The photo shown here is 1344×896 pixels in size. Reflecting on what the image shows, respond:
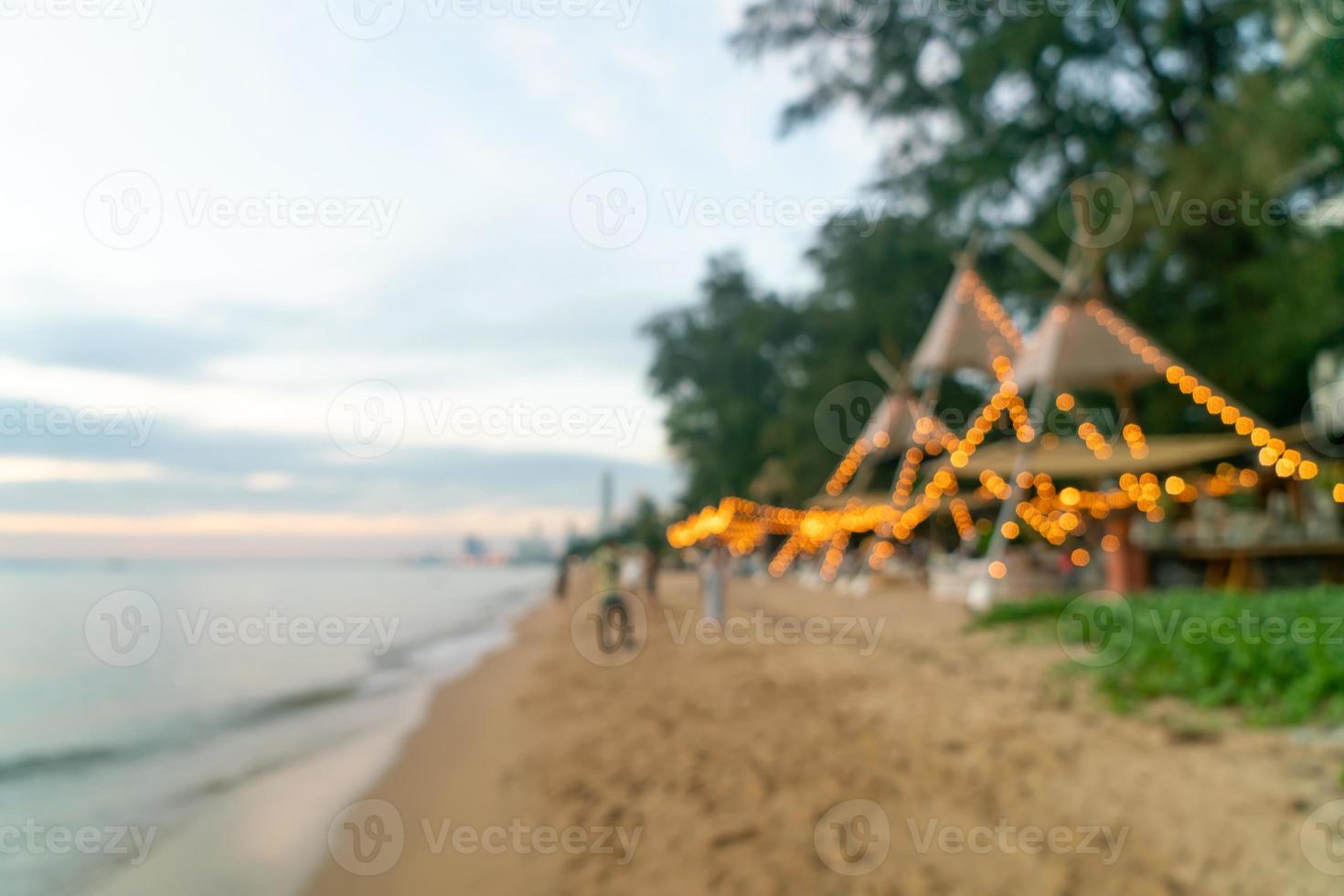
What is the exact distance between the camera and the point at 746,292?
38.2 m

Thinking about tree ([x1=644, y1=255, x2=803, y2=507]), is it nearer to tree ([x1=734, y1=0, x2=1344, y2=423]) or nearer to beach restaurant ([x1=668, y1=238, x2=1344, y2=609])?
tree ([x1=734, y1=0, x2=1344, y2=423])

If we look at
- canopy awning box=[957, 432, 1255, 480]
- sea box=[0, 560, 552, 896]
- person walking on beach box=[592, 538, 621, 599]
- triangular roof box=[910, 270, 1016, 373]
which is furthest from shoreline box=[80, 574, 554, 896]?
triangular roof box=[910, 270, 1016, 373]

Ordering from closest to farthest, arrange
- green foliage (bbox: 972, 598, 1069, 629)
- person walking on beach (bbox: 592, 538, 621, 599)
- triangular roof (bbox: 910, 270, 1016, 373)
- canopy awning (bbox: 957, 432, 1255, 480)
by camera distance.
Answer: green foliage (bbox: 972, 598, 1069, 629)
canopy awning (bbox: 957, 432, 1255, 480)
person walking on beach (bbox: 592, 538, 621, 599)
triangular roof (bbox: 910, 270, 1016, 373)

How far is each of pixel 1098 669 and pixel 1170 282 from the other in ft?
42.8

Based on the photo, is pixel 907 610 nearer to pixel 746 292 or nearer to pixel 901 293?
pixel 901 293

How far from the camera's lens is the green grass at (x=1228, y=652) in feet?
15.1

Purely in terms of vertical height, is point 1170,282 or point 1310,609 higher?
point 1170,282

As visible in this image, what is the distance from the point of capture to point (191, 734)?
10031 millimetres

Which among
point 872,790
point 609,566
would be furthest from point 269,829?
point 609,566

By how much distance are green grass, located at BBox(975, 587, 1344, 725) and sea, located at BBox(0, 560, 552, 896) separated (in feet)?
17.6

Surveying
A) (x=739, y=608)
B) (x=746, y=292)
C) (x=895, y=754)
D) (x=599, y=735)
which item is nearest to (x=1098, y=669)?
(x=895, y=754)

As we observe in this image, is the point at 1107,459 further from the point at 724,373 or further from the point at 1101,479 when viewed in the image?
the point at 724,373

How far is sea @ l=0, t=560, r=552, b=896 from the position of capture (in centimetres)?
543

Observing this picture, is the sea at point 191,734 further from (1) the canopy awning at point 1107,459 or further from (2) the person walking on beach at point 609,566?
(1) the canopy awning at point 1107,459
